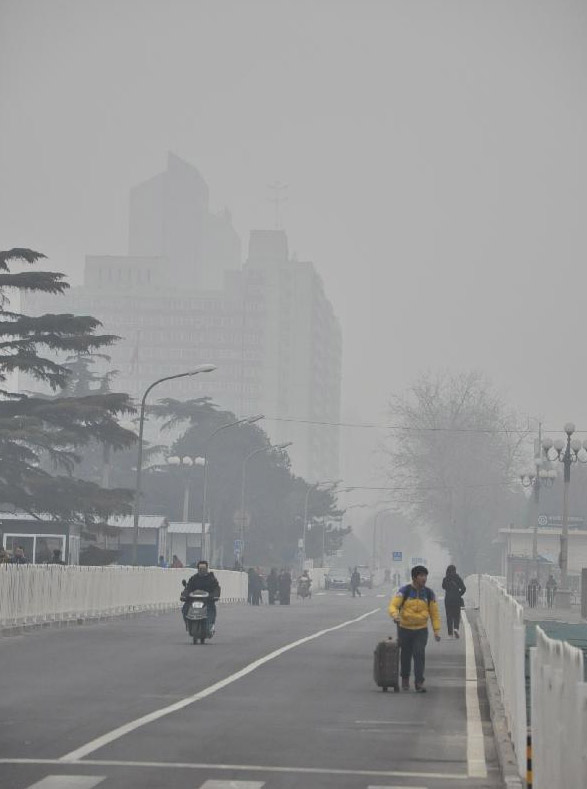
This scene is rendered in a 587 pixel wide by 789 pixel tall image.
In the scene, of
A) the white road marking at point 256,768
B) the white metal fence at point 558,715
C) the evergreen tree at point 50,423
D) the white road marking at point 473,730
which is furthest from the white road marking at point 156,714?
the evergreen tree at point 50,423

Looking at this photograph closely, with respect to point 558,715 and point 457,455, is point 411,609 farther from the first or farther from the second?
point 457,455

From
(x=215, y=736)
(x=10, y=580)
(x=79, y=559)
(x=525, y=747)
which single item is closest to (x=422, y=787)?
(x=525, y=747)

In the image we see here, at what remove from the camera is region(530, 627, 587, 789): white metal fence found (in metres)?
7.29

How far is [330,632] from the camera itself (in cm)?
3738

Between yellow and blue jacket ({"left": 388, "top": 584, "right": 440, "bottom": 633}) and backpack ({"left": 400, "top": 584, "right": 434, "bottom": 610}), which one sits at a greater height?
backpack ({"left": 400, "top": 584, "right": 434, "bottom": 610})

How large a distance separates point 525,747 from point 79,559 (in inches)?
1754

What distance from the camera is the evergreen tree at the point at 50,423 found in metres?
53.7

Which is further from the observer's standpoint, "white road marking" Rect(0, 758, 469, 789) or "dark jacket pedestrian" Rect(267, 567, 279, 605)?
"dark jacket pedestrian" Rect(267, 567, 279, 605)

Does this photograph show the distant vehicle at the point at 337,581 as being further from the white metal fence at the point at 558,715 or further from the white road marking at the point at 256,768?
the white metal fence at the point at 558,715

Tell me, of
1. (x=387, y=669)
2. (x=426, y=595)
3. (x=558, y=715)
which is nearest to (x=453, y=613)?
(x=426, y=595)

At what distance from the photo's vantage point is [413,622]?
20141 mm

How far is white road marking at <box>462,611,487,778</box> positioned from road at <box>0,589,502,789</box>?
0.06 ft

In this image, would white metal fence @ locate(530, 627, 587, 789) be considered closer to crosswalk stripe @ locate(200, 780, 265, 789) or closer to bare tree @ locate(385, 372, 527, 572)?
crosswalk stripe @ locate(200, 780, 265, 789)

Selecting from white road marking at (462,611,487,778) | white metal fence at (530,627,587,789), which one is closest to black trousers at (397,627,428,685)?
white road marking at (462,611,487,778)
